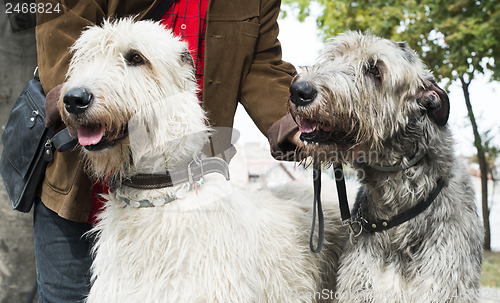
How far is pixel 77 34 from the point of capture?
2.53 meters

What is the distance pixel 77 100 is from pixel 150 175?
19.4 inches

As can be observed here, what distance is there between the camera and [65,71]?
8.08 ft

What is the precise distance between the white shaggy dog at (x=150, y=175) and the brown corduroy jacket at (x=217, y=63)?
8.5 inches

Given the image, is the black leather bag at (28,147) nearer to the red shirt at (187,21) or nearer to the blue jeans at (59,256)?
the blue jeans at (59,256)

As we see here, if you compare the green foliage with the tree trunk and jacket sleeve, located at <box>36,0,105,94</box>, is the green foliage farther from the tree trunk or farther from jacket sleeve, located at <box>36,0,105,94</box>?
jacket sleeve, located at <box>36,0,105,94</box>

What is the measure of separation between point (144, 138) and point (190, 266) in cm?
64

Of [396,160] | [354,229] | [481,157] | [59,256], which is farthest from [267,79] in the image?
[481,157]

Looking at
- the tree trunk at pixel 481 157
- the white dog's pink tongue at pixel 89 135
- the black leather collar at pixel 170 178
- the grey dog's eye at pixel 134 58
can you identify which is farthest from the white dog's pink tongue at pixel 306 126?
the tree trunk at pixel 481 157

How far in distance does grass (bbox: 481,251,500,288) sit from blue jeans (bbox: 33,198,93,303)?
279 inches

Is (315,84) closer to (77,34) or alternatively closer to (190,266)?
(190,266)

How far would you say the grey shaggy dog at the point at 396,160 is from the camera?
2.27 meters

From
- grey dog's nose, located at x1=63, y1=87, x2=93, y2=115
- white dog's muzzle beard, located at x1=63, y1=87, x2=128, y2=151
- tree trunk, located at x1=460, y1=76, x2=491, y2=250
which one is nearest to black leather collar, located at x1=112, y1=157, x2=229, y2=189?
white dog's muzzle beard, located at x1=63, y1=87, x2=128, y2=151

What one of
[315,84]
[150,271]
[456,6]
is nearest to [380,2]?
[456,6]

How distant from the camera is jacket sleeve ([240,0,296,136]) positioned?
2854 millimetres
